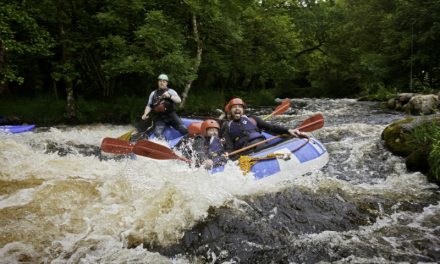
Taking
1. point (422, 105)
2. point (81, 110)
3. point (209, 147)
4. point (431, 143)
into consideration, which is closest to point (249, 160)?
point (209, 147)

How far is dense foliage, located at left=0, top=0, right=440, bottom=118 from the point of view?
1136cm

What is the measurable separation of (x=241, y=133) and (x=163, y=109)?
216 centimetres

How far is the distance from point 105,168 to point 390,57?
532 inches

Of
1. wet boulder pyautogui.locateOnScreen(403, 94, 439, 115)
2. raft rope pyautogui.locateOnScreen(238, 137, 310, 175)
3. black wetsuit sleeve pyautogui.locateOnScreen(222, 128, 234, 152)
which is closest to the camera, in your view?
raft rope pyautogui.locateOnScreen(238, 137, 310, 175)

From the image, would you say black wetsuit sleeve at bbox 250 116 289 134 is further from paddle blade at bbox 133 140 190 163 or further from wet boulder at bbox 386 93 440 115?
wet boulder at bbox 386 93 440 115

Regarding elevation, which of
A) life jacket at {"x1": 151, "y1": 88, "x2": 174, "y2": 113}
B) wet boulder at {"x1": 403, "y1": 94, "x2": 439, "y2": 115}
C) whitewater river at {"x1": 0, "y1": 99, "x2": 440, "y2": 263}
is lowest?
whitewater river at {"x1": 0, "y1": 99, "x2": 440, "y2": 263}

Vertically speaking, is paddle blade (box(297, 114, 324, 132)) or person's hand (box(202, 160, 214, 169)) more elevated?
paddle blade (box(297, 114, 324, 132))

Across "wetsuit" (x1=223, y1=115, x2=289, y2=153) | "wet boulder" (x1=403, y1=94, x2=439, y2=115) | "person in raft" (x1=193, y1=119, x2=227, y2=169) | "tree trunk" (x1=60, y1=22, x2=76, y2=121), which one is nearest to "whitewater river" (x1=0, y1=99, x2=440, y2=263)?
"person in raft" (x1=193, y1=119, x2=227, y2=169)

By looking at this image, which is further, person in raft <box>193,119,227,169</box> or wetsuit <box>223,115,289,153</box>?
wetsuit <box>223,115,289,153</box>

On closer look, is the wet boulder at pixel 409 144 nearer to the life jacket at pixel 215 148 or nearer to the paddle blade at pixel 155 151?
the life jacket at pixel 215 148

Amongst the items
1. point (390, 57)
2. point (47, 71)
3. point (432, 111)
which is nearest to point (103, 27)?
point (47, 71)

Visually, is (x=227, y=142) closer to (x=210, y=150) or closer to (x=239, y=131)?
(x=239, y=131)

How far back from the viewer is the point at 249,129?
20.2 ft

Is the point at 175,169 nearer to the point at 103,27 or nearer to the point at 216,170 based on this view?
the point at 216,170
